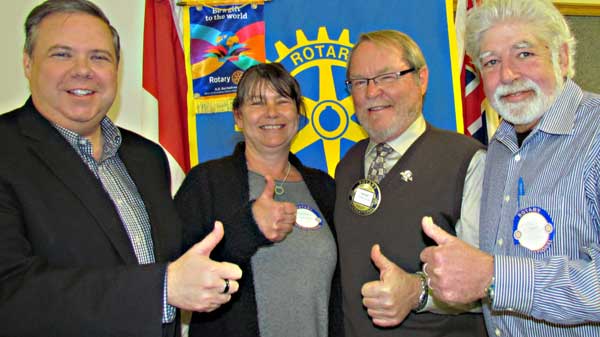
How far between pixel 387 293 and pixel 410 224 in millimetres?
415

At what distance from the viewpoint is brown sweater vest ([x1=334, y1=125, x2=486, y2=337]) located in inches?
81.2

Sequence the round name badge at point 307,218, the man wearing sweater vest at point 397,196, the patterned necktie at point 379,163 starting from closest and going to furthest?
the man wearing sweater vest at point 397,196 < the round name badge at point 307,218 < the patterned necktie at point 379,163

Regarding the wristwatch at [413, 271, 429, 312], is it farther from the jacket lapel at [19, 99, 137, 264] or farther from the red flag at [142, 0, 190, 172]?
the red flag at [142, 0, 190, 172]

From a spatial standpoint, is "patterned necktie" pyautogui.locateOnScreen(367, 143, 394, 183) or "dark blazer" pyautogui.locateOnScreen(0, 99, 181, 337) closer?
"dark blazer" pyautogui.locateOnScreen(0, 99, 181, 337)

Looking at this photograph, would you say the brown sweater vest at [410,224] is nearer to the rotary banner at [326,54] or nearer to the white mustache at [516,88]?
the white mustache at [516,88]

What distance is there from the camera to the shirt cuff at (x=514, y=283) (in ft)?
4.57

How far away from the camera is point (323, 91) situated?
3312 mm

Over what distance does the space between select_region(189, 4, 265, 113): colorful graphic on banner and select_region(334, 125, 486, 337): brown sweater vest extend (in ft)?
4.60

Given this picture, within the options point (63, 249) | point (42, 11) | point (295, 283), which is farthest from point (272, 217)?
point (42, 11)

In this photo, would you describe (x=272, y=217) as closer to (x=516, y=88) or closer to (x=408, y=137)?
(x=408, y=137)

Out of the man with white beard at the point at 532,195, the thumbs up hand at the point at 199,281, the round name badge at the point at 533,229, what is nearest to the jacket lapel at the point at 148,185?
the thumbs up hand at the point at 199,281

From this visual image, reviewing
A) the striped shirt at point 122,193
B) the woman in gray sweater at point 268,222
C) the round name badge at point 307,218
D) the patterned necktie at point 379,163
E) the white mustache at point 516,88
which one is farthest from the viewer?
the patterned necktie at point 379,163

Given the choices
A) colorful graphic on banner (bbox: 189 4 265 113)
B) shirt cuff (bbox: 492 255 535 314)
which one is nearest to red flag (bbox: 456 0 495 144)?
colorful graphic on banner (bbox: 189 4 265 113)

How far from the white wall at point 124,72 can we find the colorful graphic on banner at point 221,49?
40 cm
